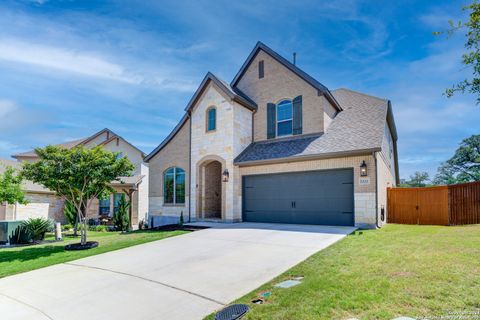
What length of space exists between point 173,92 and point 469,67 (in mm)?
18230

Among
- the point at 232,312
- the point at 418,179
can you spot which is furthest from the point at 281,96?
the point at 418,179

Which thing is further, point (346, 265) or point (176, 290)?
point (346, 265)

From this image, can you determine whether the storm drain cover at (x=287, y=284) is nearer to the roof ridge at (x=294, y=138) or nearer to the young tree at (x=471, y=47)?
the young tree at (x=471, y=47)

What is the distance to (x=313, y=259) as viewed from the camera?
688cm

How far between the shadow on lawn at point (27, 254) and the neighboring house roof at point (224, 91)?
393 inches

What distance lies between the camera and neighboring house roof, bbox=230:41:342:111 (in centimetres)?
1475

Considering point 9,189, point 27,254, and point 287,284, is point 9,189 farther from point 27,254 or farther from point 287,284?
point 287,284

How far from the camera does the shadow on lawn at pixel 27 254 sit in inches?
382

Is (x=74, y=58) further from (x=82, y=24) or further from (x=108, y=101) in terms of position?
(x=108, y=101)

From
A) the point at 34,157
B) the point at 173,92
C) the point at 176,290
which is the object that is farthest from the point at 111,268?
the point at 34,157

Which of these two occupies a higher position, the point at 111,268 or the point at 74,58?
the point at 74,58

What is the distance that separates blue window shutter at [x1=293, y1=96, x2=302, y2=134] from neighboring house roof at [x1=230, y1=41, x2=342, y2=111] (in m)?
1.09

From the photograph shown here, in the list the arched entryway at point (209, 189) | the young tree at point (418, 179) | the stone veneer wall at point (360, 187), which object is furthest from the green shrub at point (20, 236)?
the young tree at point (418, 179)

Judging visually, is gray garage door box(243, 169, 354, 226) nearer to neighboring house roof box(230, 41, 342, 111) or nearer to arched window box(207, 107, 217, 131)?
arched window box(207, 107, 217, 131)
